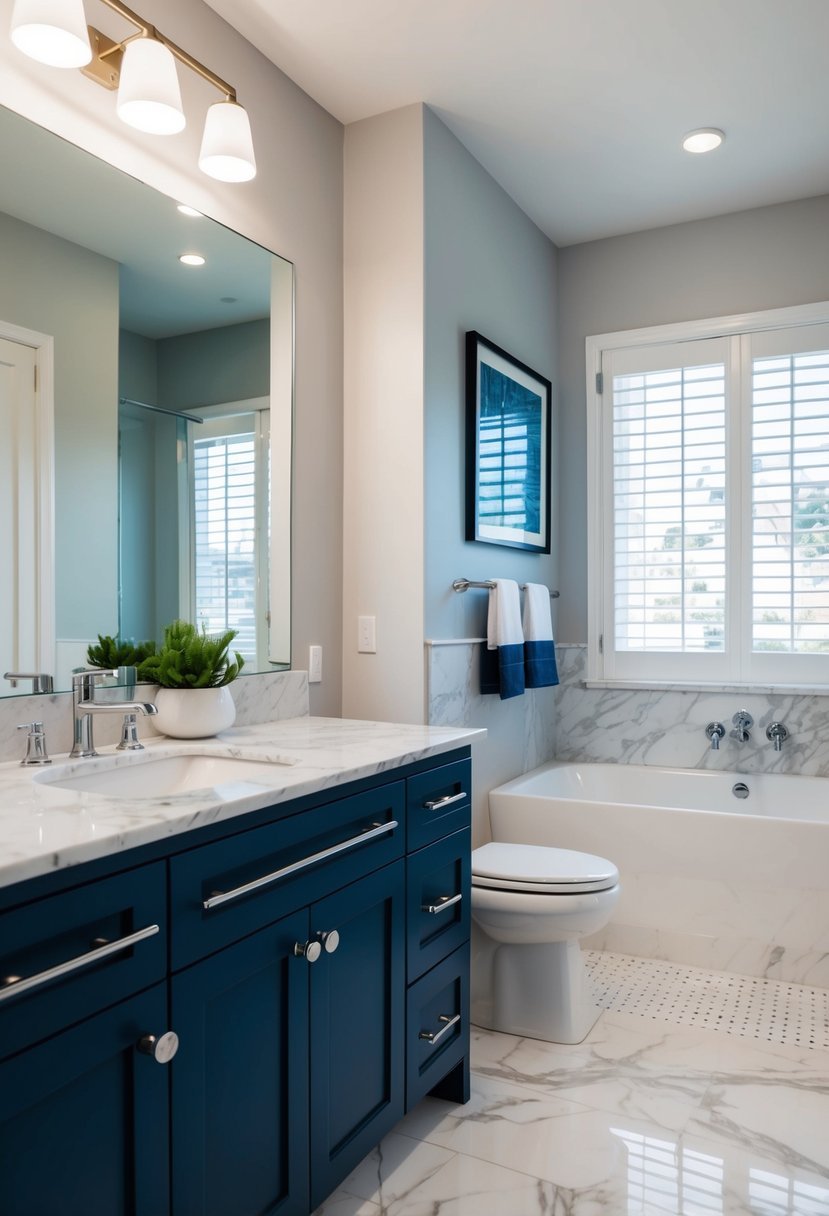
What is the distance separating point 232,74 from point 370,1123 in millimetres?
2477

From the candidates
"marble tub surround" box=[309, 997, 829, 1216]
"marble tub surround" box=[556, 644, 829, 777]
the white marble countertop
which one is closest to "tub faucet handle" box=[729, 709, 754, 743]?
"marble tub surround" box=[556, 644, 829, 777]

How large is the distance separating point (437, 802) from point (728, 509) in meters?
2.05

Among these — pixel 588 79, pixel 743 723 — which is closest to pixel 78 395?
pixel 588 79

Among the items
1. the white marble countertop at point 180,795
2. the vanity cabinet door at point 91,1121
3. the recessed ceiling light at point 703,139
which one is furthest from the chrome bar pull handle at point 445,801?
the recessed ceiling light at point 703,139

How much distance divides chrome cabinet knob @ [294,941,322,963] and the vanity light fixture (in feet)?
5.43

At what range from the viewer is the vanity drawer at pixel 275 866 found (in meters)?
1.27

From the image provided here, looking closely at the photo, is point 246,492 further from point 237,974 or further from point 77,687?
point 237,974

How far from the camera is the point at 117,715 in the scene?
75.2 inches

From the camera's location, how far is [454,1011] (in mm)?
2078

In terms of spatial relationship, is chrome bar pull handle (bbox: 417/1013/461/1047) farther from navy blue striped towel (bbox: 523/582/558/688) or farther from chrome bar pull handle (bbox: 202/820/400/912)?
navy blue striped towel (bbox: 523/582/558/688)

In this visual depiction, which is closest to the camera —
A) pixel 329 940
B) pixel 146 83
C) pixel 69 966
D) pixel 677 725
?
pixel 69 966

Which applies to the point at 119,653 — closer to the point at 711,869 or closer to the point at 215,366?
the point at 215,366

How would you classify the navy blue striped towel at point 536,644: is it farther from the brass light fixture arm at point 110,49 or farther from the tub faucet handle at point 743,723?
the brass light fixture arm at point 110,49

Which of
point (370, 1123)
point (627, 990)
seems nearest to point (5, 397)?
point (370, 1123)
